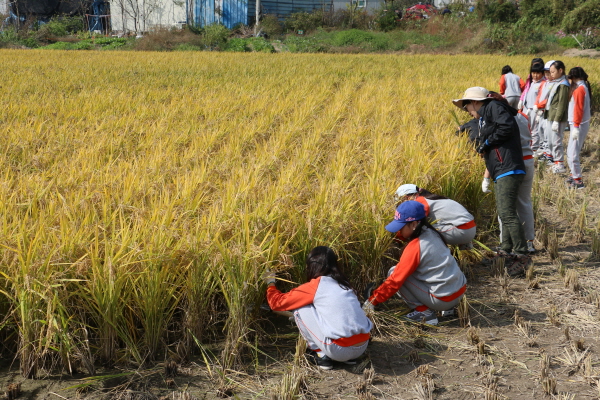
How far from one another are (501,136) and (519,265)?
829 millimetres

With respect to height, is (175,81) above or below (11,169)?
above

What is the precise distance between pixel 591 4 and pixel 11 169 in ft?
85.1

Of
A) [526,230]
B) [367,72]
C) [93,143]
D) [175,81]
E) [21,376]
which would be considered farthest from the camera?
[367,72]

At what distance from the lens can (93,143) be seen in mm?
4750

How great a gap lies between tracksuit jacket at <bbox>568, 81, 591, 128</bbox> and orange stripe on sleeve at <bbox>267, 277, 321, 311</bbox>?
4361 mm

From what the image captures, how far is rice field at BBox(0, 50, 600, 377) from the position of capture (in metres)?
2.11

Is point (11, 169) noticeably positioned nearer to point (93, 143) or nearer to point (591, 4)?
point (93, 143)

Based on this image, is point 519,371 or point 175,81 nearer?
point 519,371

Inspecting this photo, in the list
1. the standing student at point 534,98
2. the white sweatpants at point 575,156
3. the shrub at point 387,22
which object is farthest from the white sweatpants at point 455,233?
the shrub at point 387,22

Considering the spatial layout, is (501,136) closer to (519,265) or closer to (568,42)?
(519,265)

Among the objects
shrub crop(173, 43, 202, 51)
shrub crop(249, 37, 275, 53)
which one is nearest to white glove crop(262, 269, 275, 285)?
shrub crop(249, 37, 275, 53)

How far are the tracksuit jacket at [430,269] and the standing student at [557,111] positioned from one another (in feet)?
12.3

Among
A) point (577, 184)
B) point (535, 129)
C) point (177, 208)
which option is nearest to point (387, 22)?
point (535, 129)

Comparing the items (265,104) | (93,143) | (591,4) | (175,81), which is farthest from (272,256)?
(591,4)
